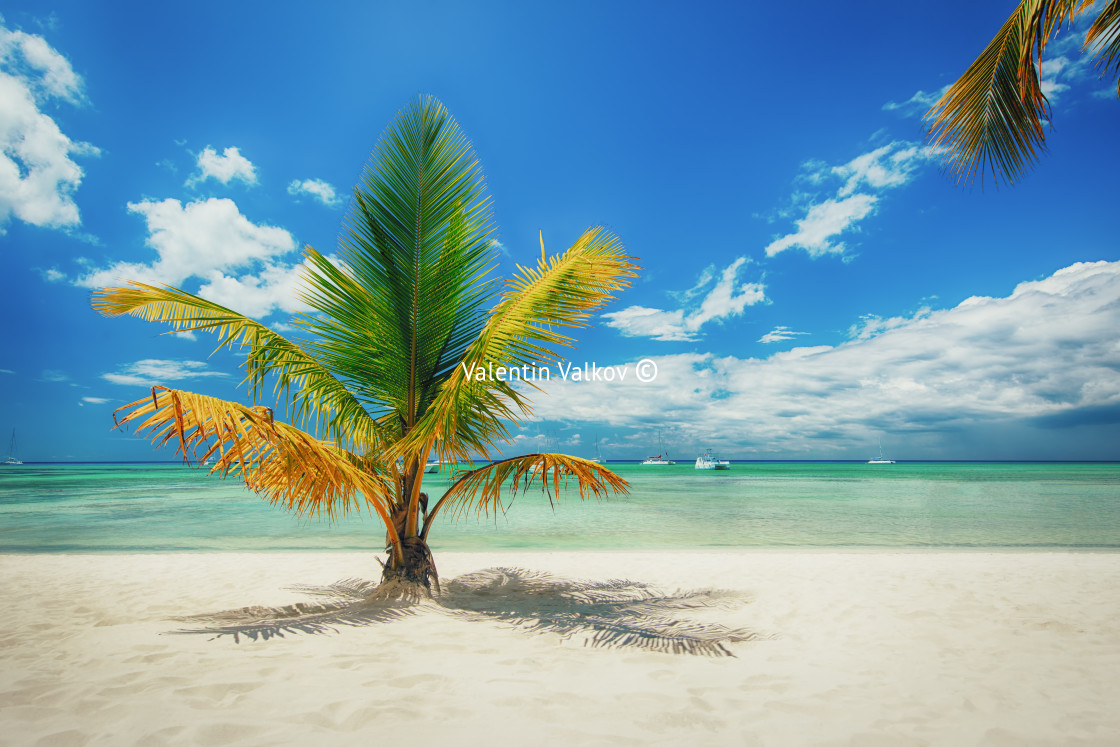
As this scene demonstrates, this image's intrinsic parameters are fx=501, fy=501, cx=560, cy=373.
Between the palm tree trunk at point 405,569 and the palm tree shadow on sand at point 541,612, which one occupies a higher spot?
the palm tree trunk at point 405,569

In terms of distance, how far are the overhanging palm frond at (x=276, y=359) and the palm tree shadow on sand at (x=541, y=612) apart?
5.20ft

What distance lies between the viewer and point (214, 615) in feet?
16.2

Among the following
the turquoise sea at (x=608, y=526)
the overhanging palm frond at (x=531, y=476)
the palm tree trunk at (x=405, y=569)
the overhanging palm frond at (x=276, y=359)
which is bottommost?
the turquoise sea at (x=608, y=526)

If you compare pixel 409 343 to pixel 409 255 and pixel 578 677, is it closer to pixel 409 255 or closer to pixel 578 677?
pixel 409 255

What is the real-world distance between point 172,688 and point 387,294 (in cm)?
333

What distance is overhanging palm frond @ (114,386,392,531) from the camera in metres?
2.91

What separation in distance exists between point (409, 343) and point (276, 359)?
1.19m

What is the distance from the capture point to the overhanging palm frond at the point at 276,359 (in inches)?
152

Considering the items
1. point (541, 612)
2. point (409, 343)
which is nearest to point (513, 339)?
point (409, 343)

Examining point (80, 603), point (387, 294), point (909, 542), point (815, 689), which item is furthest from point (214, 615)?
point (909, 542)

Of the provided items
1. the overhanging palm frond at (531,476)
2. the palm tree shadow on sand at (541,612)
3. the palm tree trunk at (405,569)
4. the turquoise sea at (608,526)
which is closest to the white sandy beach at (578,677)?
the palm tree shadow on sand at (541,612)

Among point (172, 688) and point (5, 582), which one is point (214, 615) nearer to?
point (172, 688)

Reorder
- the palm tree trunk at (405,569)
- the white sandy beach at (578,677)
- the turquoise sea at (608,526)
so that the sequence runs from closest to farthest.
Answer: the white sandy beach at (578,677) → the palm tree trunk at (405,569) → the turquoise sea at (608,526)

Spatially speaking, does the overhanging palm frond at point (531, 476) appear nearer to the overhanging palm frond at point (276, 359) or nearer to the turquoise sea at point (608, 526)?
the overhanging palm frond at point (276, 359)
